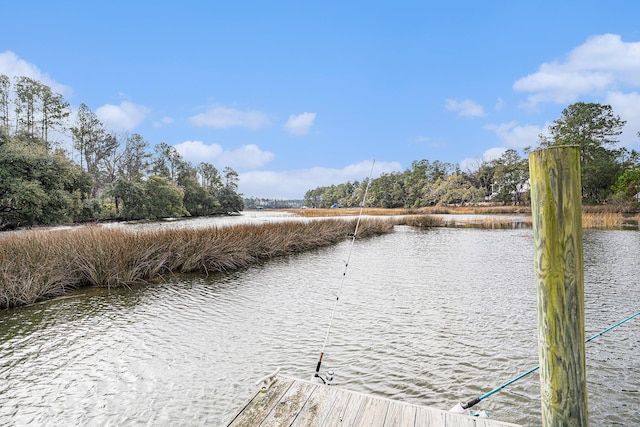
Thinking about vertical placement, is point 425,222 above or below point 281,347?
above

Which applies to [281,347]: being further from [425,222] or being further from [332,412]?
[425,222]

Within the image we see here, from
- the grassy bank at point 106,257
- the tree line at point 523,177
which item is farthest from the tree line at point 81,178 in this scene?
the tree line at point 523,177

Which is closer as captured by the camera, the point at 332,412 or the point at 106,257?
the point at 332,412

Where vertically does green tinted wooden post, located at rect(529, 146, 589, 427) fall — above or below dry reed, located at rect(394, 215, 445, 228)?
above

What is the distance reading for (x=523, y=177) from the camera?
51.8 metres

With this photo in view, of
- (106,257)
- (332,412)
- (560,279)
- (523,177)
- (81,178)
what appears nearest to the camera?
(560,279)

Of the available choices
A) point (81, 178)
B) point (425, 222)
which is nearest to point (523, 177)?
point (425, 222)

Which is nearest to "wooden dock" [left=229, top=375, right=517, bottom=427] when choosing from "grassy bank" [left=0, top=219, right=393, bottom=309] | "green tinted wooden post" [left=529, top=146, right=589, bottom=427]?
"green tinted wooden post" [left=529, top=146, right=589, bottom=427]

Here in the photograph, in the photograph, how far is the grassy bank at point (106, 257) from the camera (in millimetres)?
6473

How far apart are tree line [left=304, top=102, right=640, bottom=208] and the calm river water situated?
30848 millimetres

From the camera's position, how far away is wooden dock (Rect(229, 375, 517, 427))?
217cm

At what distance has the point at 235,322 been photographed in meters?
5.45

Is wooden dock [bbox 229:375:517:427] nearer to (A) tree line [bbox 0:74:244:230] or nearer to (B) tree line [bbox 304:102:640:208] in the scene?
(A) tree line [bbox 0:74:244:230]

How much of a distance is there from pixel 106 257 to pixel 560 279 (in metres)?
8.81
